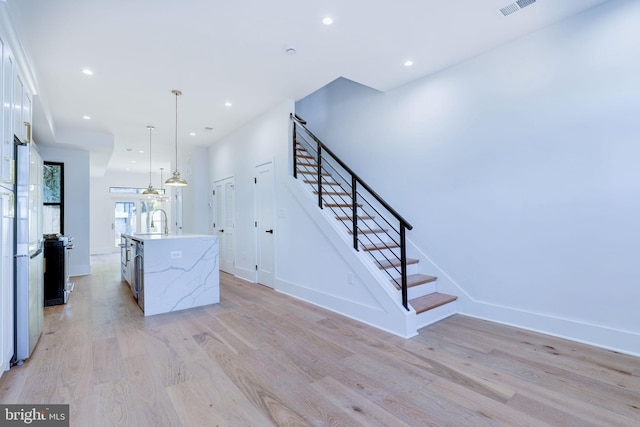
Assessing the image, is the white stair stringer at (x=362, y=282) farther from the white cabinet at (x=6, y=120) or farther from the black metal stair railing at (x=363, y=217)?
the white cabinet at (x=6, y=120)

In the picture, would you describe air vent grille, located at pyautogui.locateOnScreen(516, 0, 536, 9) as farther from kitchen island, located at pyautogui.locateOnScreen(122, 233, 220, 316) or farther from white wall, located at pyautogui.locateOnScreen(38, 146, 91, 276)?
white wall, located at pyautogui.locateOnScreen(38, 146, 91, 276)

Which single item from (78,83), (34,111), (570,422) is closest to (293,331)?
(570,422)

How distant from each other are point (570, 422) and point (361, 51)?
11.5 ft

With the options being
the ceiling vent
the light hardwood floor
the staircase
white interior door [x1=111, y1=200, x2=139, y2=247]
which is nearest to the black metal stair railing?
the staircase

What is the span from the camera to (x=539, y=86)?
302 centimetres

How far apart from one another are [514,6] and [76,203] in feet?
26.1

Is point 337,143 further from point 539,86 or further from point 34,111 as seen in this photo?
point 34,111

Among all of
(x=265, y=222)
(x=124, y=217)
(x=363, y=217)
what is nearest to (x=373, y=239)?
(x=363, y=217)

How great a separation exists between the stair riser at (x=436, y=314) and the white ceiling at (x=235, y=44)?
112 inches

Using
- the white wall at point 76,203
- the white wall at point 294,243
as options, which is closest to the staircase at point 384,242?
the white wall at point 294,243

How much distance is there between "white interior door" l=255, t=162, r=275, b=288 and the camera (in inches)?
199

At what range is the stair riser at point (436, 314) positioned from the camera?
10.5 ft

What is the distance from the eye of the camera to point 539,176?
302 cm

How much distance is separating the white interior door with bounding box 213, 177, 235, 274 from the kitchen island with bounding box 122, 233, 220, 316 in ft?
7.14
